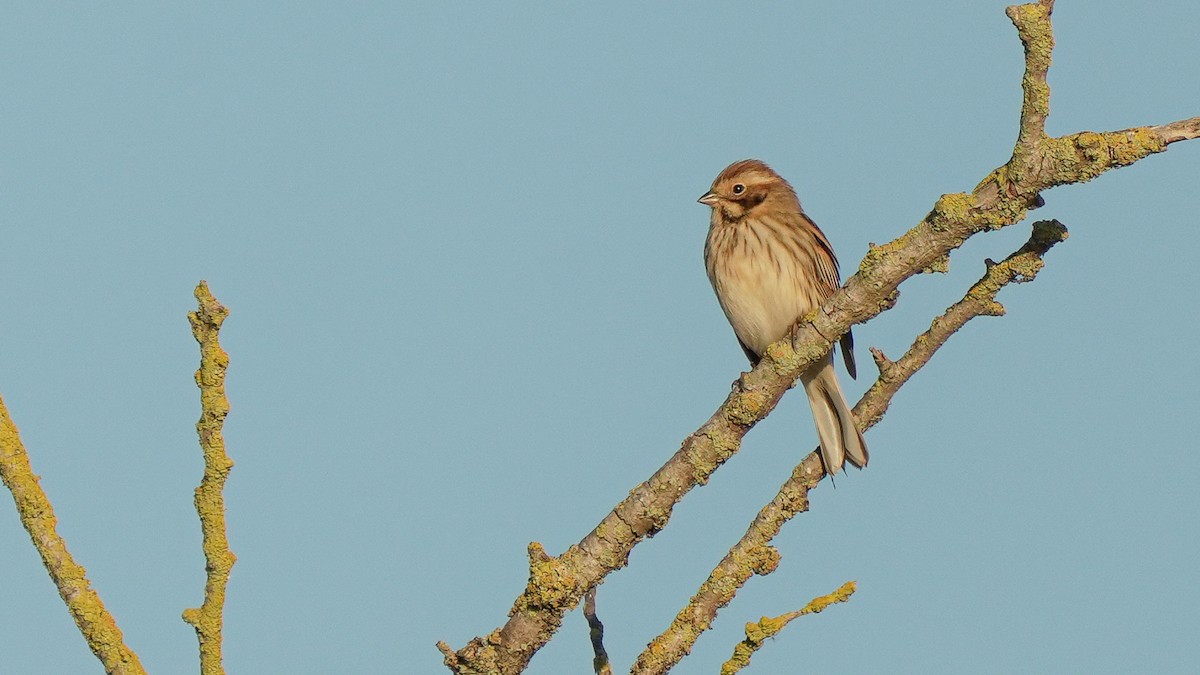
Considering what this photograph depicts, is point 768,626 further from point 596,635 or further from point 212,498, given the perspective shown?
point 212,498

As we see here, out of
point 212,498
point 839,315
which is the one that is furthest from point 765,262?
point 212,498

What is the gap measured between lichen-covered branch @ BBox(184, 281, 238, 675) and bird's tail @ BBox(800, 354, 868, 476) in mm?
2483

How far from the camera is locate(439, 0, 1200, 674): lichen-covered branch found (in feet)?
12.9

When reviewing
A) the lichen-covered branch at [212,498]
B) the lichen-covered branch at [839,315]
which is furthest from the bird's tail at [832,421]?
the lichen-covered branch at [212,498]

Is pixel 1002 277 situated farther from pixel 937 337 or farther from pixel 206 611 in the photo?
pixel 206 611

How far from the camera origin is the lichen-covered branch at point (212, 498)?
2891 millimetres

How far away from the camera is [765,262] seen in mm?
8242

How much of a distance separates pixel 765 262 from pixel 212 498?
5.53m

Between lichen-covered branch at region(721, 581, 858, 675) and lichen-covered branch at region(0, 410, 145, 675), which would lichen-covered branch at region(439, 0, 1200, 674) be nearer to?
lichen-covered branch at region(721, 581, 858, 675)

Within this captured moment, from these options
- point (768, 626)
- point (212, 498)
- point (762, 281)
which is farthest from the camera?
point (762, 281)

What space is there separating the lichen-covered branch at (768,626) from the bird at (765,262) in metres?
3.94

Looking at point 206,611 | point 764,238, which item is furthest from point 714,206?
point 206,611

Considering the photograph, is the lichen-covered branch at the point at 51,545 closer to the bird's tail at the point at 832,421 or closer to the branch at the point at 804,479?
the branch at the point at 804,479

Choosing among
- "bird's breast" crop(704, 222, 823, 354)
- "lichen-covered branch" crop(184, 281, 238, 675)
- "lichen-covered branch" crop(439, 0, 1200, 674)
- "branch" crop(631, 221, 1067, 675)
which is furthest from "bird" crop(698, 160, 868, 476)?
"lichen-covered branch" crop(184, 281, 238, 675)
